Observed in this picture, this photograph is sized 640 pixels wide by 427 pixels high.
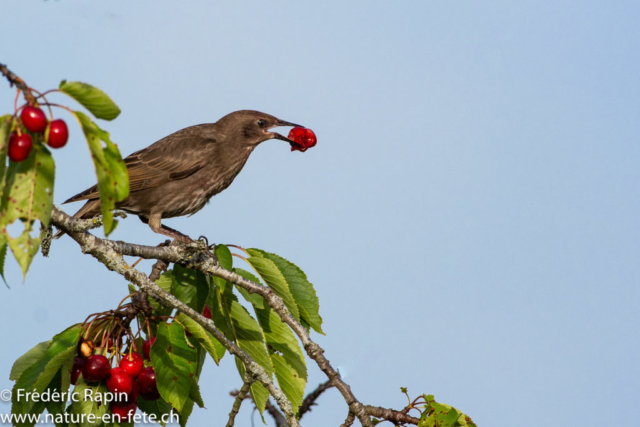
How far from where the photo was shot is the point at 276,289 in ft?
15.2

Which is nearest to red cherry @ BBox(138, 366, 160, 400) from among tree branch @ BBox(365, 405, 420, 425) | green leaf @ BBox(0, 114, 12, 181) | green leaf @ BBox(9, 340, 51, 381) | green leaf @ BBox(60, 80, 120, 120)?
green leaf @ BBox(9, 340, 51, 381)

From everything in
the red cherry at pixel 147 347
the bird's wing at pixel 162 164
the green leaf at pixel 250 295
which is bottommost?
the red cherry at pixel 147 347

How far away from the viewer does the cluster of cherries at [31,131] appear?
260cm

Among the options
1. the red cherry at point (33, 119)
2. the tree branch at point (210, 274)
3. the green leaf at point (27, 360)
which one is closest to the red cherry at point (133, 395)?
the tree branch at point (210, 274)

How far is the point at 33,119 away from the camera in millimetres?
2604

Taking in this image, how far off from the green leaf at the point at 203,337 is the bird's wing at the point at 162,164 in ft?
11.7

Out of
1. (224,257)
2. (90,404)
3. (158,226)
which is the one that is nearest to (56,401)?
(90,404)

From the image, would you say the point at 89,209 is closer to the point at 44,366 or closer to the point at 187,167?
the point at 187,167

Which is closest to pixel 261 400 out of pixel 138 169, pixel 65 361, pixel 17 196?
pixel 65 361

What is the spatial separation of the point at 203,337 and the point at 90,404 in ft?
2.90

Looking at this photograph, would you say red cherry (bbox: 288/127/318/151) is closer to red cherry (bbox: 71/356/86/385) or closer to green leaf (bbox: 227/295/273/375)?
green leaf (bbox: 227/295/273/375)

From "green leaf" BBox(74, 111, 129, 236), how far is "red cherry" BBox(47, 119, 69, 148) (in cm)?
11

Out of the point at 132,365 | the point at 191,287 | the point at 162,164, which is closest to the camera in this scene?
the point at 132,365

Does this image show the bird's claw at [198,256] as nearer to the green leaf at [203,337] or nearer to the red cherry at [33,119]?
the green leaf at [203,337]
